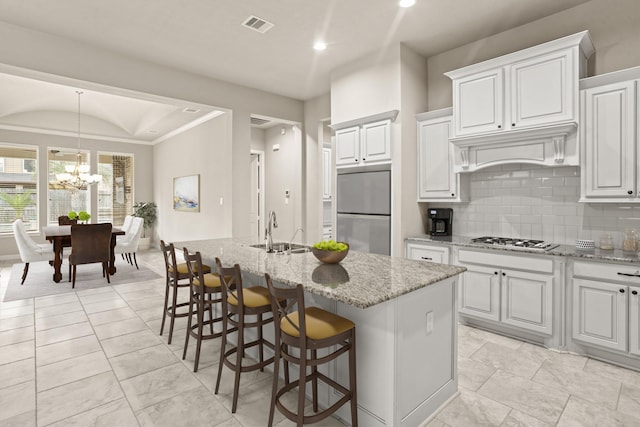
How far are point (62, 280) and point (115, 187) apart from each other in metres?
4.11

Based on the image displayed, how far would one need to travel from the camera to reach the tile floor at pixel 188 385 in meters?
2.02

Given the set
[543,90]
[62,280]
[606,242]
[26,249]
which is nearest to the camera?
[606,242]

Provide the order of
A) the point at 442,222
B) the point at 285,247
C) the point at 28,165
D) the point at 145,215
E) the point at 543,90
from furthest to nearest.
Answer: the point at 145,215 < the point at 28,165 < the point at 442,222 < the point at 285,247 < the point at 543,90

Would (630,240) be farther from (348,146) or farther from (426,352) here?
(348,146)

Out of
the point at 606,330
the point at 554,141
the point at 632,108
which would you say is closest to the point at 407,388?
the point at 606,330

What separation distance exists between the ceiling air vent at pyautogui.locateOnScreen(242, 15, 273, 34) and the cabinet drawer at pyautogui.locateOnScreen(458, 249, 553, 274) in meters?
3.03

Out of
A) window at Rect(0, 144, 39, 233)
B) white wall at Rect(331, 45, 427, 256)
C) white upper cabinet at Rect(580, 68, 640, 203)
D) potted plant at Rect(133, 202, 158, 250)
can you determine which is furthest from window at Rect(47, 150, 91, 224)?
white upper cabinet at Rect(580, 68, 640, 203)

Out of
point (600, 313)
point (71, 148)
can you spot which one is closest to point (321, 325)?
point (600, 313)

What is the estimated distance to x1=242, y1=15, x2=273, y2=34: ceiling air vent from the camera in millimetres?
3387

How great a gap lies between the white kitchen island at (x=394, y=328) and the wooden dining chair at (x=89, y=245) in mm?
4274

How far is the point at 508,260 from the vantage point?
10.1ft

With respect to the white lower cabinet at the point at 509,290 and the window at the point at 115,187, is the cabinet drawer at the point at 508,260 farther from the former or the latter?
the window at the point at 115,187

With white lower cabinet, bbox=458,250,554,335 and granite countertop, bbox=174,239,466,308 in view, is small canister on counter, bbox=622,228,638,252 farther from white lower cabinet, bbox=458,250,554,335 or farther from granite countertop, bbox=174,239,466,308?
granite countertop, bbox=174,239,466,308

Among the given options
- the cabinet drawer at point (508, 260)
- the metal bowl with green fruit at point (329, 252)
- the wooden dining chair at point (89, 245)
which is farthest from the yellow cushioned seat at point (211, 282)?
the wooden dining chair at point (89, 245)
